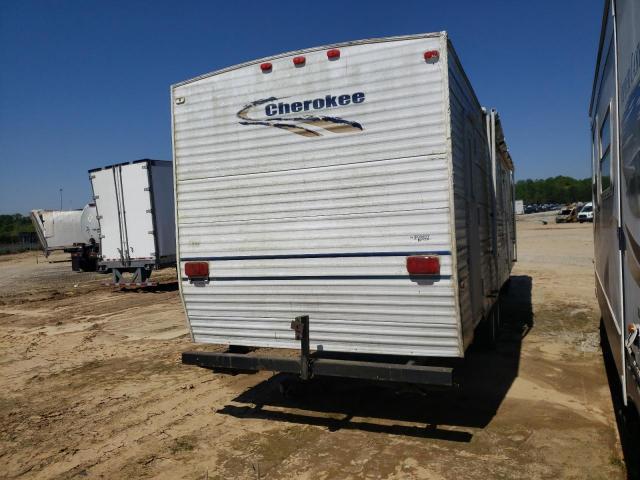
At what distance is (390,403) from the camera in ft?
17.2

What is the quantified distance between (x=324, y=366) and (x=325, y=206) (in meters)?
1.40

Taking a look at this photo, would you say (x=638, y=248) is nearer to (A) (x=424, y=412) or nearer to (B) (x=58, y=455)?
(A) (x=424, y=412)

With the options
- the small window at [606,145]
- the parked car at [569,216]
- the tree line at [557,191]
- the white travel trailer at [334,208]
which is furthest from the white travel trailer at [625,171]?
the tree line at [557,191]

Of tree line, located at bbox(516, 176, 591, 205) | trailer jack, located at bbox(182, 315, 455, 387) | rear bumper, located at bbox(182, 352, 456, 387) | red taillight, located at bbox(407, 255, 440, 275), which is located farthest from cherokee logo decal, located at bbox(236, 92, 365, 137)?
tree line, located at bbox(516, 176, 591, 205)

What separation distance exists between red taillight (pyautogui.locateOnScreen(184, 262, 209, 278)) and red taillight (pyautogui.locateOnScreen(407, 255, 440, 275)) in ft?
6.76

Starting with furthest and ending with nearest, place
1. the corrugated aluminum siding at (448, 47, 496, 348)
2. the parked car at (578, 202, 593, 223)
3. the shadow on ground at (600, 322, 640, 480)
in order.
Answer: the parked car at (578, 202, 593, 223), the corrugated aluminum siding at (448, 47, 496, 348), the shadow on ground at (600, 322, 640, 480)

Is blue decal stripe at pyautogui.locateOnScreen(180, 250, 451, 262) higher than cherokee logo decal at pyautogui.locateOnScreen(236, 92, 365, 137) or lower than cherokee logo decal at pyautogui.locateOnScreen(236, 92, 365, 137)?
lower

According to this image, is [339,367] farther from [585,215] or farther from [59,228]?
[585,215]

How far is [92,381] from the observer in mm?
6684

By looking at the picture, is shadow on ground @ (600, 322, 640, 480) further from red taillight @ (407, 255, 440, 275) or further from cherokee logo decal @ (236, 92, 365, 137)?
cherokee logo decal @ (236, 92, 365, 137)

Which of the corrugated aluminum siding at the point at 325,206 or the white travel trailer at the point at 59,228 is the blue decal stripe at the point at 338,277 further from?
the white travel trailer at the point at 59,228

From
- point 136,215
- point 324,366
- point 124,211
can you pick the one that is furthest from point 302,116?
point 124,211

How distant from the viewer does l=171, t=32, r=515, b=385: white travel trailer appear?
416 centimetres

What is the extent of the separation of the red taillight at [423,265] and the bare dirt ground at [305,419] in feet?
3.31
